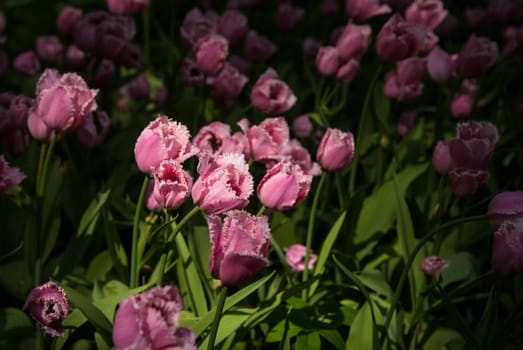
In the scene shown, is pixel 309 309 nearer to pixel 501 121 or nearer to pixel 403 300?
pixel 403 300

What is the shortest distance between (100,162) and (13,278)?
55 cm

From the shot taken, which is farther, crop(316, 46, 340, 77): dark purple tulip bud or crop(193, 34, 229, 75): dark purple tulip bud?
crop(316, 46, 340, 77): dark purple tulip bud

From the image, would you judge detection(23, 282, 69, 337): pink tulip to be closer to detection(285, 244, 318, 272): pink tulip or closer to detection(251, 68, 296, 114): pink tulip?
detection(285, 244, 318, 272): pink tulip

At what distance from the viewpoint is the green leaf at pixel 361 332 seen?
1.18 metres

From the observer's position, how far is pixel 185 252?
1254 mm

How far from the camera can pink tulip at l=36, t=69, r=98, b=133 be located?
1146mm

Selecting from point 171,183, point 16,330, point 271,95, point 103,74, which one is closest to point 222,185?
point 171,183

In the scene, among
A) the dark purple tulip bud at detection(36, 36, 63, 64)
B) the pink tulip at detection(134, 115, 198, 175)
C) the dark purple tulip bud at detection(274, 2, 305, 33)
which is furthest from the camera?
the dark purple tulip bud at detection(274, 2, 305, 33)


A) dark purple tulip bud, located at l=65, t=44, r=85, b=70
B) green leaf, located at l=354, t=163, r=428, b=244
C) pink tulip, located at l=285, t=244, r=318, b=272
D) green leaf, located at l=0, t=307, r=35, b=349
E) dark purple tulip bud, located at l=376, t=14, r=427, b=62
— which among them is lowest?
→ green leaf, located at l=354, t=163, r=428, b=244

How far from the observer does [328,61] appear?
1766 millimetres

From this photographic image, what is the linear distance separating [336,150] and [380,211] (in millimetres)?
433

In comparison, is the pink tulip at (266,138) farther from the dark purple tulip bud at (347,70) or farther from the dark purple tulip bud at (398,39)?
the dark purple tulip bud at (347,70)

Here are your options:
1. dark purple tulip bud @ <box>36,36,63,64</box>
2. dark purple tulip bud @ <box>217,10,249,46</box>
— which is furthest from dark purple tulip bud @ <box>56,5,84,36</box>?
dark purple tulip bud @ <box>217,10,249,46</box>

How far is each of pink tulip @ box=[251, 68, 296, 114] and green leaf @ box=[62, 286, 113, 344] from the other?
27.8 inches
